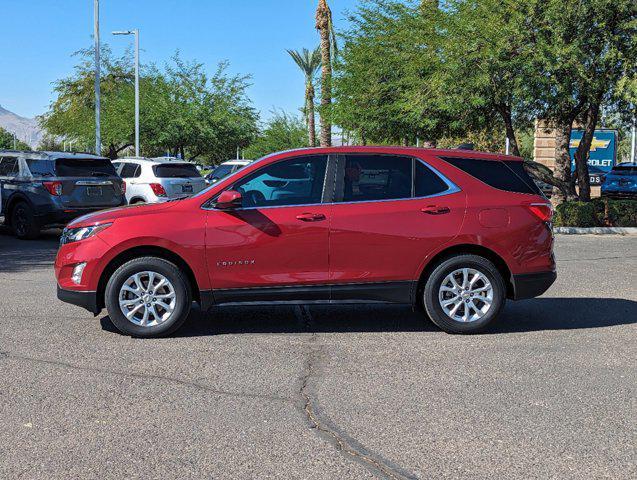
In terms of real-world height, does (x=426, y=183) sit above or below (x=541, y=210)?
above

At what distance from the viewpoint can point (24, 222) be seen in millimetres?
16203

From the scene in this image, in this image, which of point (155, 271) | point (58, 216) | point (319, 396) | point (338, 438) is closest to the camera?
point (338, 438)

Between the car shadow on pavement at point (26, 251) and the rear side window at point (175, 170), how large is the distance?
263cm

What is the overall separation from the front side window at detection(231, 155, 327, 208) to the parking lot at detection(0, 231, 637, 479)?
4.06 feet

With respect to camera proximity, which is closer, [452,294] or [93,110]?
[452,294]

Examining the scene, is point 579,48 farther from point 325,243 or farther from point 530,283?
point 325,243

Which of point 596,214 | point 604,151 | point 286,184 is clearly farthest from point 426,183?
point 604,151

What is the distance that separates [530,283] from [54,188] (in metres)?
10.6

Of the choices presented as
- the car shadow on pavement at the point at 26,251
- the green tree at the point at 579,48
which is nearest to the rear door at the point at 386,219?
the car shadow on pavement at the point at 26,251

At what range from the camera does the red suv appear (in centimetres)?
726

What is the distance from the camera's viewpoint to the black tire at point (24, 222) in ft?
52.1

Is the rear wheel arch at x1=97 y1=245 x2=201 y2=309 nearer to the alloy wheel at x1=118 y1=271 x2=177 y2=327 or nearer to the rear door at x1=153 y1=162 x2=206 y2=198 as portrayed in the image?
the alloy wheel at x1=118 y1=271 x2=177 y2=327

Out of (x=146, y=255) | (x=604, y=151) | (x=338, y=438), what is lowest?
(x=338, y=438)

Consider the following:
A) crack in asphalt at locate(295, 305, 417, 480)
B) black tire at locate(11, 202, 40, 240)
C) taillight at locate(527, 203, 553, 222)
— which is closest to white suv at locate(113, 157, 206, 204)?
black tire at locate(11, 202, 40, 240)
